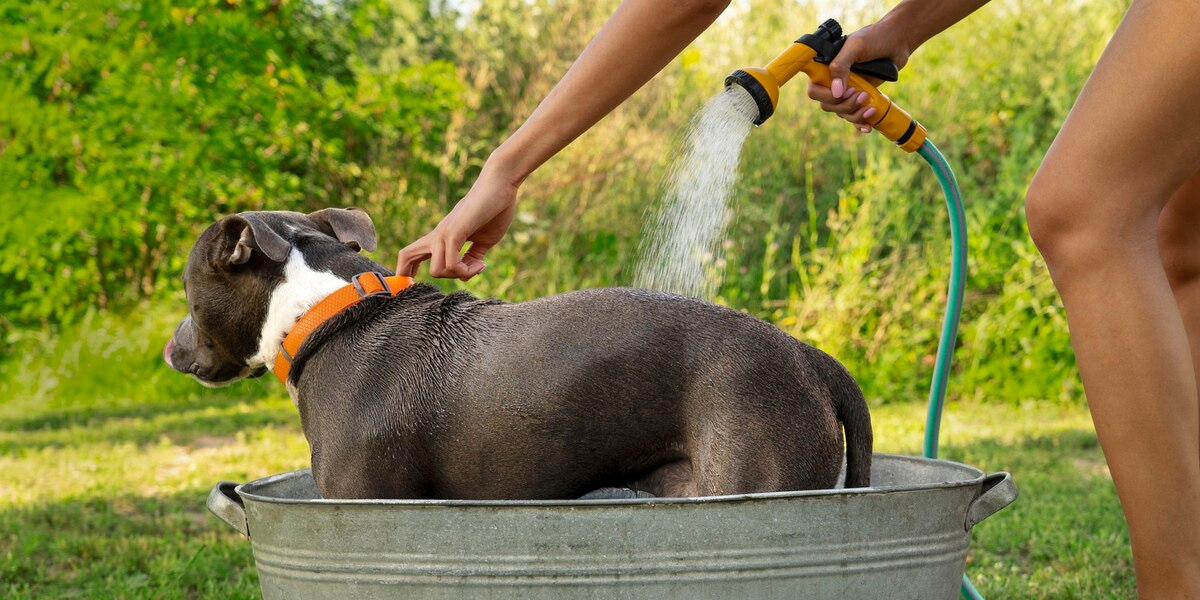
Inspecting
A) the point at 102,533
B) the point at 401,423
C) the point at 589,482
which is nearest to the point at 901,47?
the point at 589,482

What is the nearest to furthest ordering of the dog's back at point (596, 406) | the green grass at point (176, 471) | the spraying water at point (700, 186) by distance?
the dog's back at point (596, 406) → the spraying water at point (700, 186) → the green grass at point (176, 471)

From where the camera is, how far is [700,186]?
7.02 ft

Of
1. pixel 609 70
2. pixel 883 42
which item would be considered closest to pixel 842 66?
pixel 883 42

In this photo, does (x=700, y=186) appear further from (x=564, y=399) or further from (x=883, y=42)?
(x=564, y=399)

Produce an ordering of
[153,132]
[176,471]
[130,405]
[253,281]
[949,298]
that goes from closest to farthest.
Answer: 1. [253,281]
2. [949,298]
3. [176,471]
4. [153,132]
5. [130,405]

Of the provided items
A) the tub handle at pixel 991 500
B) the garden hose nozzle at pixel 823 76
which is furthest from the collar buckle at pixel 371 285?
the tub handle at pixel 991 500

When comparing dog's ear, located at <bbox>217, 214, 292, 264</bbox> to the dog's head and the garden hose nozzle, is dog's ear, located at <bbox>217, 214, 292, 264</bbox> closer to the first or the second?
the dog's head

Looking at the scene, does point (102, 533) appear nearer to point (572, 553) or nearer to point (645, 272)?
point (645, 272)

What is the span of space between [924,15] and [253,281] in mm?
1401

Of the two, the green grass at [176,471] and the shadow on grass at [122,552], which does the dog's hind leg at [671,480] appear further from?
the shadow on grass at [122,552]

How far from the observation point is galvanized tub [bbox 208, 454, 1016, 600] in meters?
1.49

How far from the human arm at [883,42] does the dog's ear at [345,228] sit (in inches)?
36.8

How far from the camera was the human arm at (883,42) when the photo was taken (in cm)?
213

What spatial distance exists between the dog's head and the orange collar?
0.03m
